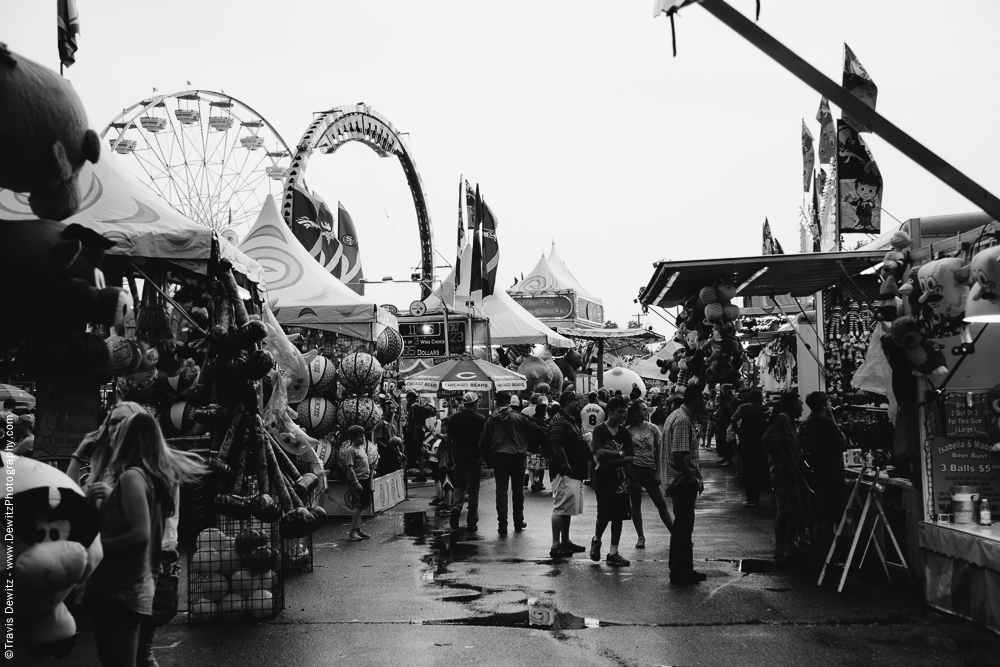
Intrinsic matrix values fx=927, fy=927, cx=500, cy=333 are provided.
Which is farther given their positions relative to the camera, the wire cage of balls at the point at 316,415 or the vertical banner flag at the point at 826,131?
the vertical banner flag at the point at 826,131

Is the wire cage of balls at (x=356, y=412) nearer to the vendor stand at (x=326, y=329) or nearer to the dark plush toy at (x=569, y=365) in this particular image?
the vendor stand at (x=326, y=329)

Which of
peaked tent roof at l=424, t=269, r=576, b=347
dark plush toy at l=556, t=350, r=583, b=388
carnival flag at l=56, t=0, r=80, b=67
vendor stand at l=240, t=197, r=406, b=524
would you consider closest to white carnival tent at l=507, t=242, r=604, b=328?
dark plush toy at l=556, t=350, r=583, b=388

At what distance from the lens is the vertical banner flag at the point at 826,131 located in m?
16.0

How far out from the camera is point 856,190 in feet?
40.2

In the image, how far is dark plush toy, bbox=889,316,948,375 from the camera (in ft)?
24.8

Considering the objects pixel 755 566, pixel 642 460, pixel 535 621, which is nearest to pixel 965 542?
pixel 755 566

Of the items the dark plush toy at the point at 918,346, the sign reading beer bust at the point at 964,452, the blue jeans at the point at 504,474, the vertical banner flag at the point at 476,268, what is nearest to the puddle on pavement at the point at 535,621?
the sign reading beer bust at the point at 964,452

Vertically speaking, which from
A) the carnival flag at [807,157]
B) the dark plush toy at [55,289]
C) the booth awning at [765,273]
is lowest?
the dark plush toy at [55,289]

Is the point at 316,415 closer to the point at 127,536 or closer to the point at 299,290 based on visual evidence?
the point at 299,290

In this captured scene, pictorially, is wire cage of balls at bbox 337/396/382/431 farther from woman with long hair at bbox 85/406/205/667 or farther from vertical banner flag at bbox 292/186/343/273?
woman with long hair at bbox 85/406/205/667

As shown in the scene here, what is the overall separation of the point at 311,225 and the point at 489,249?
4.26 meters

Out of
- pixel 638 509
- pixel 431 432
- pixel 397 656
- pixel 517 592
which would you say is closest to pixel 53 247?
pixel 397 656

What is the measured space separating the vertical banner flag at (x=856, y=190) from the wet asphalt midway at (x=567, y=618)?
4.44 m

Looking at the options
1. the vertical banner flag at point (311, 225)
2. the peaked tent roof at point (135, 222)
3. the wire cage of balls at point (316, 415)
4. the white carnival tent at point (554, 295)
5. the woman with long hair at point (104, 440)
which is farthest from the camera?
the white carnival tent at point (554, 295)
